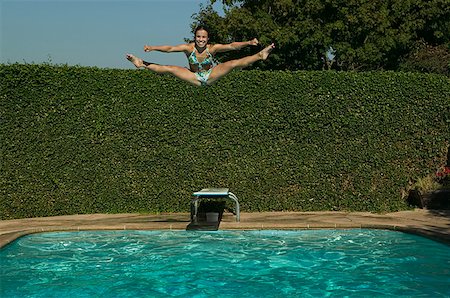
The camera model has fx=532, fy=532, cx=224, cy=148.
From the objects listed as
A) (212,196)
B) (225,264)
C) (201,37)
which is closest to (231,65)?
(201,37)

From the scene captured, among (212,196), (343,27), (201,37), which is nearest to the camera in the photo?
(201,37)

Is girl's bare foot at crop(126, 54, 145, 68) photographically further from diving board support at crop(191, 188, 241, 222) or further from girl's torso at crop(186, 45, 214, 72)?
diving board support at crop(191, 188, 241, 222)

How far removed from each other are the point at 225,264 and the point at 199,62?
12.1ft

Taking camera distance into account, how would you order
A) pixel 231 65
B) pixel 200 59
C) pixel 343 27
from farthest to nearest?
pixel 343 27 < pixel 200 59 < pixel 231 65

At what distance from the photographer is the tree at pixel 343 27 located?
93.7 ft

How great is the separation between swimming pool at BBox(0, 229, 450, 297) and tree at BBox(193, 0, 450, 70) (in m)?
19.1

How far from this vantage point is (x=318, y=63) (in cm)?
3133

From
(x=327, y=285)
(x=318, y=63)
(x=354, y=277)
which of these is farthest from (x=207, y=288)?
(x=318, y=63)

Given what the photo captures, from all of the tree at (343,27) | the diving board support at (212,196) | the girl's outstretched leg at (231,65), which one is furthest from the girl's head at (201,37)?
the tree at (343,27)

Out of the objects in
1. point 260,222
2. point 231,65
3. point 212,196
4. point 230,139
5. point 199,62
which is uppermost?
point 199,62

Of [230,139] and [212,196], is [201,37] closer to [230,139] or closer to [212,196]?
[212,196]

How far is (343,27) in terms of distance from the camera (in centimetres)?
2862

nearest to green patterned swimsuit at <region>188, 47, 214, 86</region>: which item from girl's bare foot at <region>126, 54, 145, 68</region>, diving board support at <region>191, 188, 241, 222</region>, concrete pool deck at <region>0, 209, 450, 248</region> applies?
girl's bare foot at <region>126, 54, 145, 68</region>

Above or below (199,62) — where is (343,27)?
above
